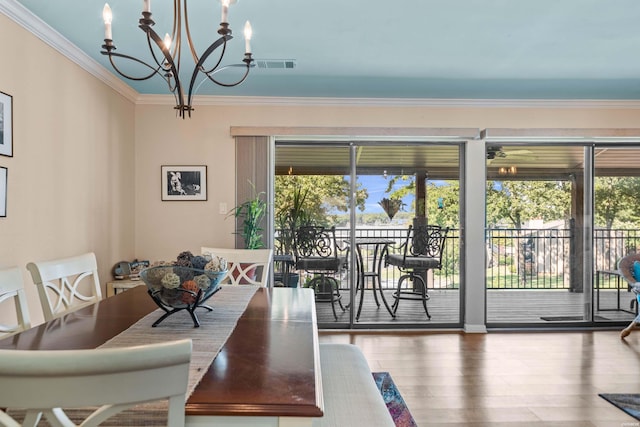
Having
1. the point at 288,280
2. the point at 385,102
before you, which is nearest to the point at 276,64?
the point at 385,102

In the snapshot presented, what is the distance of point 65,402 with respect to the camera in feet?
2.22

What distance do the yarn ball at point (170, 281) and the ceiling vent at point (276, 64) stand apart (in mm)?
2176

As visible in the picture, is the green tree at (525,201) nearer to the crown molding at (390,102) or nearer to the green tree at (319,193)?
the crown molding at (390,102)

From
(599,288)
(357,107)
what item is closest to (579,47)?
(357,107)

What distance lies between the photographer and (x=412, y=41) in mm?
2779

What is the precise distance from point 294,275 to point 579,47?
126 inches

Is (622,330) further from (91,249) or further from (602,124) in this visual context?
(91,249)

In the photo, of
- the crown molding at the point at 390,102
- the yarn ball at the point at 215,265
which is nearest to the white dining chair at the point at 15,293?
the yarn ball at the point at 215,265

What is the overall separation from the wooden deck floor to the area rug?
5.47ft

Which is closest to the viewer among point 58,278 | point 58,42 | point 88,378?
point 88,378

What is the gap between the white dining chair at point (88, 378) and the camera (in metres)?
0.65

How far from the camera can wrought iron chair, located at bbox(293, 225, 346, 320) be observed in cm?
425

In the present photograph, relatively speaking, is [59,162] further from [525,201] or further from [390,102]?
[525,201]

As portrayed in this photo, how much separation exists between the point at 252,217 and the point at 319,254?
34.8 inches
